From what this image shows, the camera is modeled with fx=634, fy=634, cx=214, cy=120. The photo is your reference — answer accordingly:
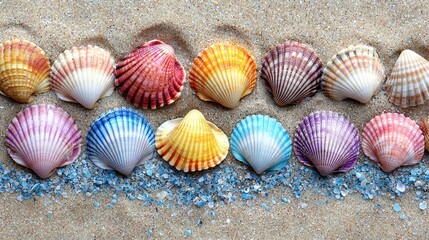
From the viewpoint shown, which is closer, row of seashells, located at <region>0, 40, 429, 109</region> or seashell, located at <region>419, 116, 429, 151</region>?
row of seashells, located at <region>0, 40, 429, 109</region>

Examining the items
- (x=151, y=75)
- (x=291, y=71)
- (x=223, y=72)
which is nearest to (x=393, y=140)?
(x=291, y=71)

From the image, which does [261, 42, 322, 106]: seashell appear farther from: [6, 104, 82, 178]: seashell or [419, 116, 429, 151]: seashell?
[6, 104, 82, 178]: seashell

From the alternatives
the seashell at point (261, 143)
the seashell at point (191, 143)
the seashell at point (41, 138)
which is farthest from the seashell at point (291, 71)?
the seashell at point (41, 138)

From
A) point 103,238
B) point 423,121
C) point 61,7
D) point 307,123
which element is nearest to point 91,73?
point 61,7

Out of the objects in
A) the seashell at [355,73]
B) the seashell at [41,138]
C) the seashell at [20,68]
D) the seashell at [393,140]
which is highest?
the seashell at [20,68]

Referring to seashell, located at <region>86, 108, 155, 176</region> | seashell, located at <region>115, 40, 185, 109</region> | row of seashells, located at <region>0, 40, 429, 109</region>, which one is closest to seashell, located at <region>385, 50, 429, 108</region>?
row of seashells, located at <region>0, 40, 429, 109</region>

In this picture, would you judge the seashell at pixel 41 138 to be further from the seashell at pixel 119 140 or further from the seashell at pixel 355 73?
the seashell at pixel 355 73

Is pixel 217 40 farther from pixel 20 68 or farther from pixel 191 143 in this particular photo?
pixel 20 68

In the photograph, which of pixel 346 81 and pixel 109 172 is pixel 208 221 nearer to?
pixel 109 172
